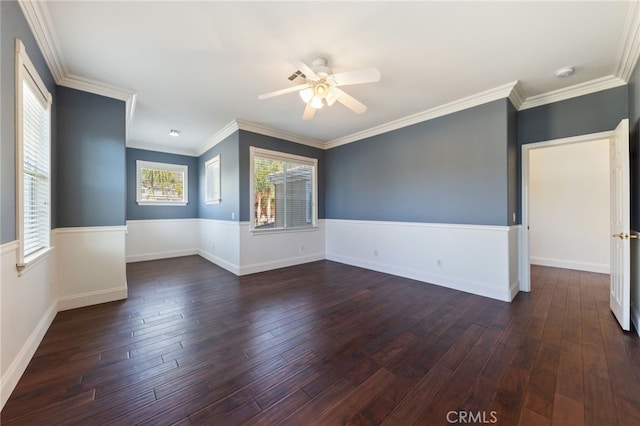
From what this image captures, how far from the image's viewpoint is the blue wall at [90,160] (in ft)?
9.27

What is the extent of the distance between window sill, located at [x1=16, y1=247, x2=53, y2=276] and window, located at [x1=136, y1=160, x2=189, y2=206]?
11.8 feet

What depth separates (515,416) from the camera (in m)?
1.39

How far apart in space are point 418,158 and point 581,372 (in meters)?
3.04

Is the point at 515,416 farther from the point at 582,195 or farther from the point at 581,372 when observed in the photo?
the point at 582,195

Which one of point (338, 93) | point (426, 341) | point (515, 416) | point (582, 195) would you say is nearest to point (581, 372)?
point (515, 416)

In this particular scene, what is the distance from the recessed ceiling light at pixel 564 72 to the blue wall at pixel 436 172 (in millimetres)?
491

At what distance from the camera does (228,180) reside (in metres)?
4.70

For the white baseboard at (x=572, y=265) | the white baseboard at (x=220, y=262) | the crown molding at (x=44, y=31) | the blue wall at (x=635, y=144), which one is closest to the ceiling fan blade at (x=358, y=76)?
the crown molding at (x=44, y=31)

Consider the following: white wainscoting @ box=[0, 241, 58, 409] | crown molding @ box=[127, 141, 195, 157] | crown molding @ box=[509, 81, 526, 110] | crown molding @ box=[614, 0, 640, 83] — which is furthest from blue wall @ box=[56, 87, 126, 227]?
crown molding @ box=[614, 0, 640, 83]

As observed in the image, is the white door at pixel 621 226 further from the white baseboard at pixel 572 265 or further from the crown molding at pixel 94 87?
the crown molding at pixel 94 87

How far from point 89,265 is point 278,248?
2715mm

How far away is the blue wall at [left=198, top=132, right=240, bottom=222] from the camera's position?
14.4 ft

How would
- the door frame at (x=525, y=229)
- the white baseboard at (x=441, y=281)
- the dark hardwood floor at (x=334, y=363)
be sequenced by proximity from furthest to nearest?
1. the door frame at (x=525, y=229)
2. the white baseboard at (x=441, y=281)
3. the dark hardwood floor at (x=334, y=363)

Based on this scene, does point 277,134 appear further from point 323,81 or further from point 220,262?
point 220,262
